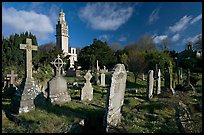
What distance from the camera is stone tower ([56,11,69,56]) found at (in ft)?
251

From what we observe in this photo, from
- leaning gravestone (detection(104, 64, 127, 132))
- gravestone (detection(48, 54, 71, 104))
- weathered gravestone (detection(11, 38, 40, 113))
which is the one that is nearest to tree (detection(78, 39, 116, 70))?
gravestone (detection(48, 54, 71, 104))

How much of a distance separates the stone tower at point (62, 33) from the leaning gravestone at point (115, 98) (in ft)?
230

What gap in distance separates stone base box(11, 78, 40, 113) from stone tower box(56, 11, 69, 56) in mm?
68188

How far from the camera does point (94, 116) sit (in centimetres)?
838

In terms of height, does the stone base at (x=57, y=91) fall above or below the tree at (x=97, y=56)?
below

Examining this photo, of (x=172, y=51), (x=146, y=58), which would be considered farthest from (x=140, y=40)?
(x=146, y=58)

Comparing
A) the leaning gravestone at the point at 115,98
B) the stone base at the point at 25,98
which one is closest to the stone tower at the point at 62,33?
the stone base at the point at 25,98

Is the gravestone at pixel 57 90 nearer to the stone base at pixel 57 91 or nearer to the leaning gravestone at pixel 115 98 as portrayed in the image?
the stone base at pixel 57 91

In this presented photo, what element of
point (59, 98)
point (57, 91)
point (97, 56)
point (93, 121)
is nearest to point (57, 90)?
point (57, 91)

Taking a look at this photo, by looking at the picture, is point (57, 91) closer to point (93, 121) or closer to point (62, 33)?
point (93, 121)

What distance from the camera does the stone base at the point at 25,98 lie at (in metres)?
8.73

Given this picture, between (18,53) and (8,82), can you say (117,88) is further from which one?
(18,53)

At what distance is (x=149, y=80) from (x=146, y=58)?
20.1m

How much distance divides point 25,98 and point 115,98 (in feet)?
13.4
